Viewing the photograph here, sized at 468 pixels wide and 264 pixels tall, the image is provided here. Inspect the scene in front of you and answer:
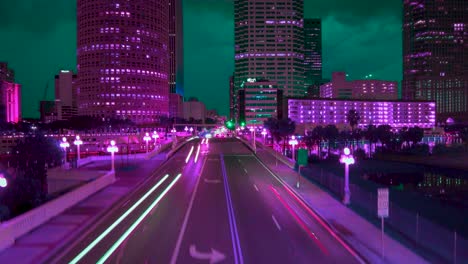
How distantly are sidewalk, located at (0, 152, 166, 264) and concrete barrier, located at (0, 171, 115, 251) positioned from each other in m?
0.27

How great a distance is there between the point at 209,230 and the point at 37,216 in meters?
8.63

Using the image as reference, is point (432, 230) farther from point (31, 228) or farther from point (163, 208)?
point (31, 228)

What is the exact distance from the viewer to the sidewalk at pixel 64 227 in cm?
1625

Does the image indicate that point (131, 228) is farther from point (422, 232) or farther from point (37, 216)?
point (422, 232)

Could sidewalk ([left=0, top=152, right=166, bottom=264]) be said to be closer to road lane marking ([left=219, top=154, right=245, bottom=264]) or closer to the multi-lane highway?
the multi-lane highway

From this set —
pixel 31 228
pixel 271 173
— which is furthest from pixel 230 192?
pixel 31 228

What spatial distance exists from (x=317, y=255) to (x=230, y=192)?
15.9 metres

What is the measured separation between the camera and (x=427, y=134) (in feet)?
645

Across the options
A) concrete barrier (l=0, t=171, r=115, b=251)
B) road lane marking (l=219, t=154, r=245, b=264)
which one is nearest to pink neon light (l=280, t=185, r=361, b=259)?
road lane marking (l=219, t=154, r=245, b=264)

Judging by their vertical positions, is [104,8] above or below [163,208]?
above

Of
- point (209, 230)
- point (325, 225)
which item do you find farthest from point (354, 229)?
point (209, 230)

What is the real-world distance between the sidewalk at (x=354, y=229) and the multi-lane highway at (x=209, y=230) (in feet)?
2.11

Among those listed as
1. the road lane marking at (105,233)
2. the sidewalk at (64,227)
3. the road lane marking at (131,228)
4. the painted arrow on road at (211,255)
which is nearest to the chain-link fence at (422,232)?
the painted arrow on road at (211,255)

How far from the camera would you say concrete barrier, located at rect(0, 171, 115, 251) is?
56.5 ft
